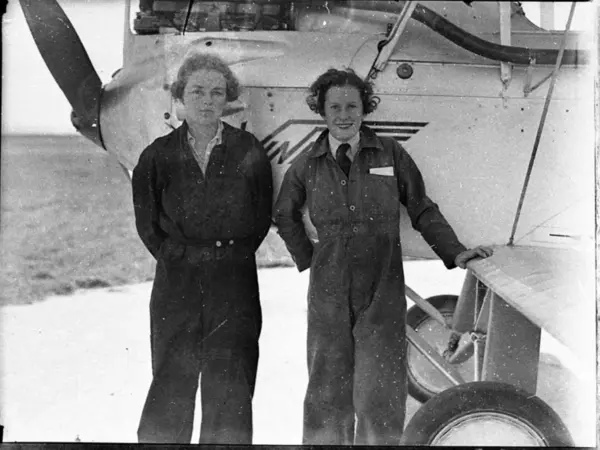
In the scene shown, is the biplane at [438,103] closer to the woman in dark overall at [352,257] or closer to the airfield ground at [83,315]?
the woman in dark overall at [352,257]

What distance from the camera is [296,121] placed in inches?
129

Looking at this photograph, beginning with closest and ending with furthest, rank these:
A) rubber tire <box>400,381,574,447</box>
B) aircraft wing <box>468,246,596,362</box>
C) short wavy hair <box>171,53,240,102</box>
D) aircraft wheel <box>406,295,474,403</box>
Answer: aircraft wing <box>468,246,596,362</box>
rubber tire <box>400,381,574,447</box>
short wavy hair <box>171,53,240,102</box>
aircraft wheel <box>406,295,474,403</box>

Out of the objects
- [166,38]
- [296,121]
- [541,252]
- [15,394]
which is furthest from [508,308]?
[15,394]

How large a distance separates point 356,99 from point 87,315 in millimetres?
1402

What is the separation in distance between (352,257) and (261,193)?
0.44 m

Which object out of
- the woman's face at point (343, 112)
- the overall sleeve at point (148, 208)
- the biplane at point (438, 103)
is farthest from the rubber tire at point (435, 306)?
the overall sleeve at point (148, 208)

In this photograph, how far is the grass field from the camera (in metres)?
3.21

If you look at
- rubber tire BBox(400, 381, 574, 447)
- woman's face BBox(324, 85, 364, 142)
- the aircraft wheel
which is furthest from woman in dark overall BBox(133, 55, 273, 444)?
the aircraft wheel

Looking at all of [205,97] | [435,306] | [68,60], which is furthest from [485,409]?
[68,60]

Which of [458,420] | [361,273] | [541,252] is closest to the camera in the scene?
[458,420]

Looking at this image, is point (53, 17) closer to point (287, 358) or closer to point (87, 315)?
point (87, 315)

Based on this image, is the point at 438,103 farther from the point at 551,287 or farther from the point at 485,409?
the point at 485,409

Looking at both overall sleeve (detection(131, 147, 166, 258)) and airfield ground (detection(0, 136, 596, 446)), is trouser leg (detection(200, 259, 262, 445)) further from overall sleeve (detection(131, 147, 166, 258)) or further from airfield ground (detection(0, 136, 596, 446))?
overall sleeve (detection(131, 147, 166, 258))

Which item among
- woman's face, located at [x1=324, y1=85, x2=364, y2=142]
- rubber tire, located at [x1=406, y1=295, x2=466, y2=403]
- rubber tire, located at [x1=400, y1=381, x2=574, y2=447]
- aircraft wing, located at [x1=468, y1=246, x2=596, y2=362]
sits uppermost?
woman's face, located at [x1=324, y1=85, x2=364, y2=142]
